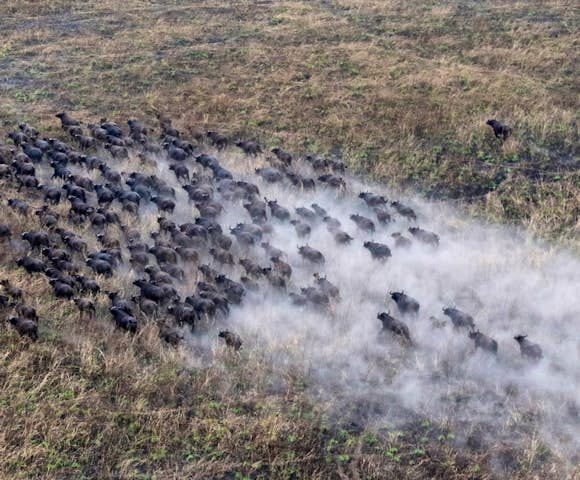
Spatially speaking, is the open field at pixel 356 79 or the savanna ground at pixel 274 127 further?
the open field at pixel 356 79

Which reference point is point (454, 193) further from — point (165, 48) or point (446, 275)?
point (165, 48)

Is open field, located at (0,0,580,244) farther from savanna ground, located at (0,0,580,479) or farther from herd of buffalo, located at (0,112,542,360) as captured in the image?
herd of buffalo, located at (0,112,542,360)

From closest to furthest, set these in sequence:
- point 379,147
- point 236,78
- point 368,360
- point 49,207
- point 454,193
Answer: point 368,360 → point 49,207 → point 454,193 → point 379,147 → point 236,78

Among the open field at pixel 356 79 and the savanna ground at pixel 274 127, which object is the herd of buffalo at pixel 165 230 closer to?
the savanna ground at pixel 274 127

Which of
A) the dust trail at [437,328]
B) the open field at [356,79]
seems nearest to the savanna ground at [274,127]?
the open field at [356,79]

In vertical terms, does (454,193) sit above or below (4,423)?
below

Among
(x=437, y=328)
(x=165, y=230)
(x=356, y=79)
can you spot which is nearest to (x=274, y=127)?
(x=356, y=79)

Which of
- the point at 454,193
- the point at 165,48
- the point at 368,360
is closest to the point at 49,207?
the point at 368,360
